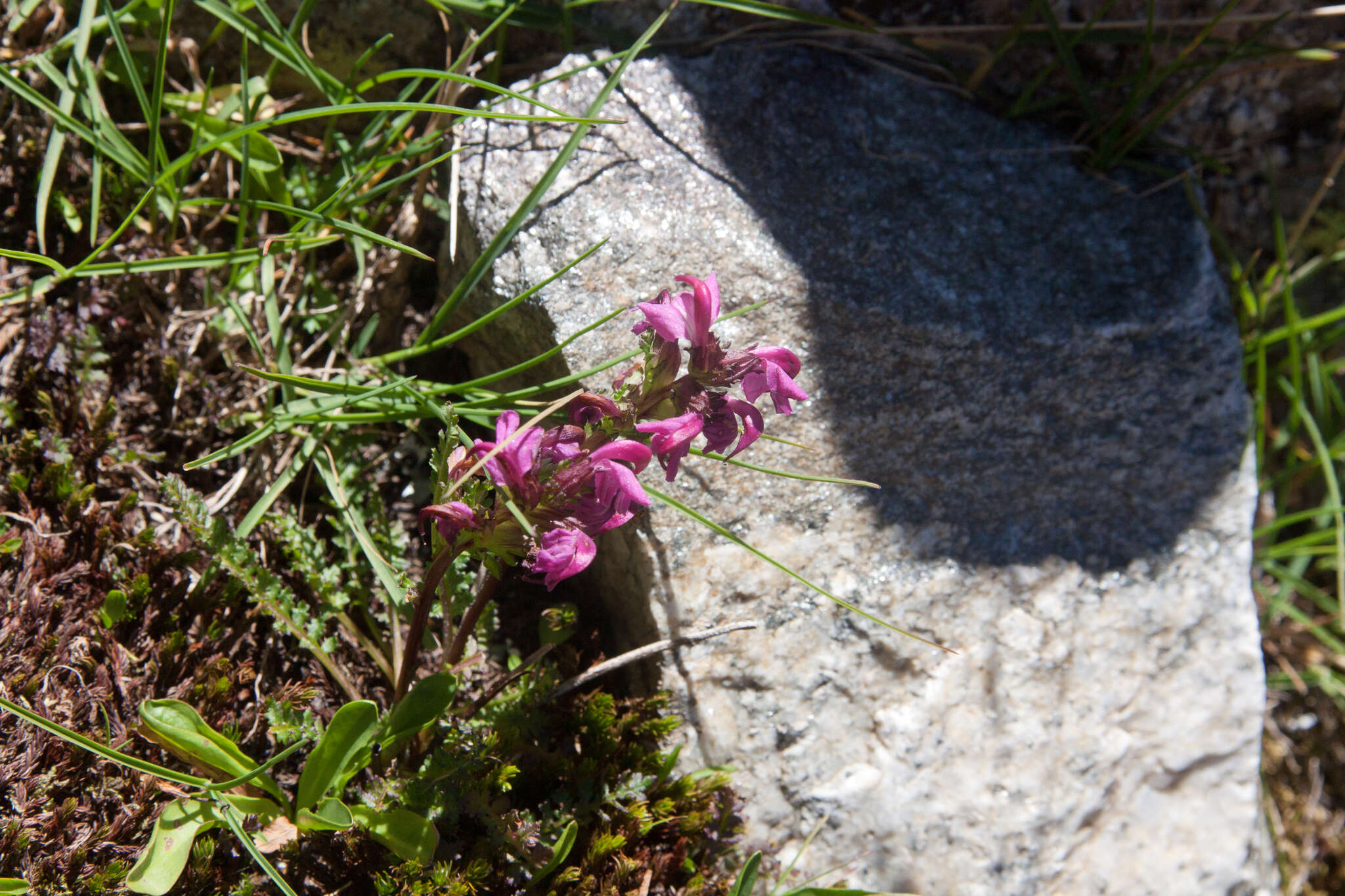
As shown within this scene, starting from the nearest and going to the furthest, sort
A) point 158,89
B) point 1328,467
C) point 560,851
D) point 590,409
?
point 590,409, point 560,851, point 158,89, point 1328,467

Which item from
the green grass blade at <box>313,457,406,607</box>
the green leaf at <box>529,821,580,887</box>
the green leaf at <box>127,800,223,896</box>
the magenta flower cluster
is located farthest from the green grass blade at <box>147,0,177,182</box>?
the green leaf at <box>529,821,580,887</box>

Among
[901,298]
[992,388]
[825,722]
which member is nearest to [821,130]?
[901,298]

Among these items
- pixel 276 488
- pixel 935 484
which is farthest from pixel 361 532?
pixel 935 484

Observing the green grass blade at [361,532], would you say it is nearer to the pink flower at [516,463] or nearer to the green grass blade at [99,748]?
the green grass blade at [99,748]

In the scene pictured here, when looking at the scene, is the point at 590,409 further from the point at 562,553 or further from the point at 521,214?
the point at 521,214

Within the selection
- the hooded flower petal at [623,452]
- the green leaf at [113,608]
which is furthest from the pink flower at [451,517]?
the green leaf at [113,608]
